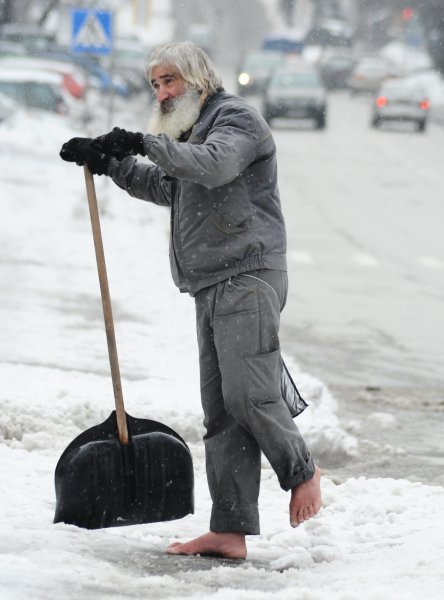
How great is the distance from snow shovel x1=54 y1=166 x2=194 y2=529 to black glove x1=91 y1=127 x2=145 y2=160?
19cm

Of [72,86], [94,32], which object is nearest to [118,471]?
[94,32]

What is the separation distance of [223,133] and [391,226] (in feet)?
49.1

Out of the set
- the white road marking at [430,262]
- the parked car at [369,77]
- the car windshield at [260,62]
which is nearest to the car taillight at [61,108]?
the white road marking at [430,262]

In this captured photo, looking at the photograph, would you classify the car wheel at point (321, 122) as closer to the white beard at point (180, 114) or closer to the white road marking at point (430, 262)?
the white road marking at point (430, 262)

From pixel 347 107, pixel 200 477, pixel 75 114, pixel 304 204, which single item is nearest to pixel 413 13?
pixel 347 107

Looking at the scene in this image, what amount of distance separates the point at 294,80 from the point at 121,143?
116 ft

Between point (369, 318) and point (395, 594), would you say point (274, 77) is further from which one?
point (395, 594)

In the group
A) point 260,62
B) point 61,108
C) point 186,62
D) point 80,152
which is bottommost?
point 260,62

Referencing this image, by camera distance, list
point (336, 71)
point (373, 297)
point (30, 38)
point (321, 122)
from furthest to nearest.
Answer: point (336, 71), point (30, 38), point (321, 122), point (373, 297)

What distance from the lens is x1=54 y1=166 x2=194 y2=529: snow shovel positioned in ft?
14.8

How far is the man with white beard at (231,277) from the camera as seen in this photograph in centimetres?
440

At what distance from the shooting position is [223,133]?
4.34m

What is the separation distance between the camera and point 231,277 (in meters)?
4.44

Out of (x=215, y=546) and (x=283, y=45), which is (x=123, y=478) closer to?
(x=215, y=546)
